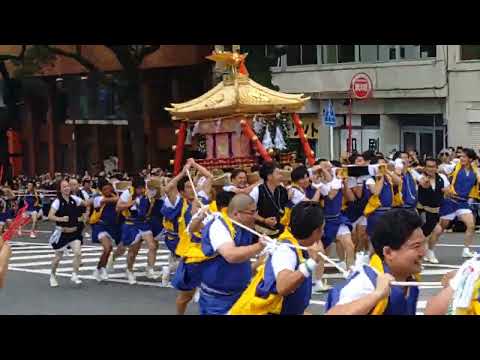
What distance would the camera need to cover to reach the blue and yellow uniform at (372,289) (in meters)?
4.88

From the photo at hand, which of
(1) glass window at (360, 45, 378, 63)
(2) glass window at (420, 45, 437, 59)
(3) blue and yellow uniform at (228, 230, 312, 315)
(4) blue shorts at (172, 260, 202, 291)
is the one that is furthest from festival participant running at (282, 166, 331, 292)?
(1) glass window at (360, 45, 378, 63)

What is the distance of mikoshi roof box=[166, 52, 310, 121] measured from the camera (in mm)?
17125

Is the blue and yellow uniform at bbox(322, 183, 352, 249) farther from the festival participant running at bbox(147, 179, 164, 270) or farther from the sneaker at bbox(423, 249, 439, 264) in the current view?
the festival participant running at bbox(147, 179, 164, 270)

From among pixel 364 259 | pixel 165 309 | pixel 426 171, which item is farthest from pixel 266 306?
pixel 426 171

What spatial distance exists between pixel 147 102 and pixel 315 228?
35.3 m

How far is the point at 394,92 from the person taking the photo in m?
30.9

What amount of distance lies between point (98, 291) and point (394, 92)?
1800cm

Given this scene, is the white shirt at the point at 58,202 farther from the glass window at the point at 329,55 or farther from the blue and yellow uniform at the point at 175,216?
the glass window at the point at 329,55

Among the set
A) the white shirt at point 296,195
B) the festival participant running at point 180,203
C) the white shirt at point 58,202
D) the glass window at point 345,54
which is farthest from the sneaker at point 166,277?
the glass window at point 345,54

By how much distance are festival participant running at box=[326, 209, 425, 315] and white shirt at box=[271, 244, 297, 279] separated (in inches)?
40.7

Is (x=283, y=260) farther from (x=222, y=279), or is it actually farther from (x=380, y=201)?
(x=380, y=201)

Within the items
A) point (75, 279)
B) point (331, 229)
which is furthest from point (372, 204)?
point (75, 279)

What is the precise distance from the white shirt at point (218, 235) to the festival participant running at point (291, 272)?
147cm
